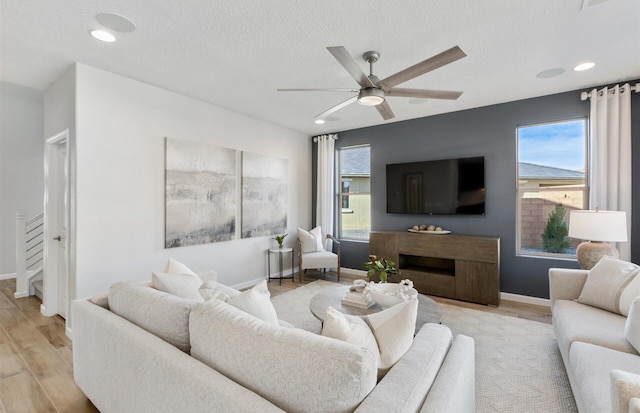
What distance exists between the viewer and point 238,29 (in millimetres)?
2275

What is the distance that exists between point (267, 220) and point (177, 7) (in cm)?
324

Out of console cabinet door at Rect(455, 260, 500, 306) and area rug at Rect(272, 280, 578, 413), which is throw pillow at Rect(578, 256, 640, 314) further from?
console cabinet door at Rect(455, 260, 500, 306)

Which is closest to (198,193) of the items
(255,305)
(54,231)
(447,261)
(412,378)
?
(54,231)

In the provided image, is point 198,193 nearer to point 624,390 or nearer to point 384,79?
point 384,79

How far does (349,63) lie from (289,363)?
1911 millimetres

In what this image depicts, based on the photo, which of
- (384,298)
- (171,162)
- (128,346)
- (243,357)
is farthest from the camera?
(171,162)

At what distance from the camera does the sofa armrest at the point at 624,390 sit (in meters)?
0.89

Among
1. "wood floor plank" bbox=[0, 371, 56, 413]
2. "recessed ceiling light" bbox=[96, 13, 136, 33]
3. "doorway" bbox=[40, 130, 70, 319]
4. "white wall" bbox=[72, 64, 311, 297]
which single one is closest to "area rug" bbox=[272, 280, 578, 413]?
"white wall" bbox=[72, 64, 311, 297]

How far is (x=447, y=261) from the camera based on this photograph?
4.44m

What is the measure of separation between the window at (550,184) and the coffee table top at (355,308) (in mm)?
2238

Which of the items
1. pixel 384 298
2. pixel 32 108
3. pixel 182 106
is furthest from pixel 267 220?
pixel 32 108

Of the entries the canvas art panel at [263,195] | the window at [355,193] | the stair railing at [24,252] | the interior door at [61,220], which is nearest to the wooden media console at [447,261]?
the window at [355,193]

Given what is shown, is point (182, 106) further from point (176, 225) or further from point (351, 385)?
point (351, 385)

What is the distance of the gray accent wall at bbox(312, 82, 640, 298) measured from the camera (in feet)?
12.0
